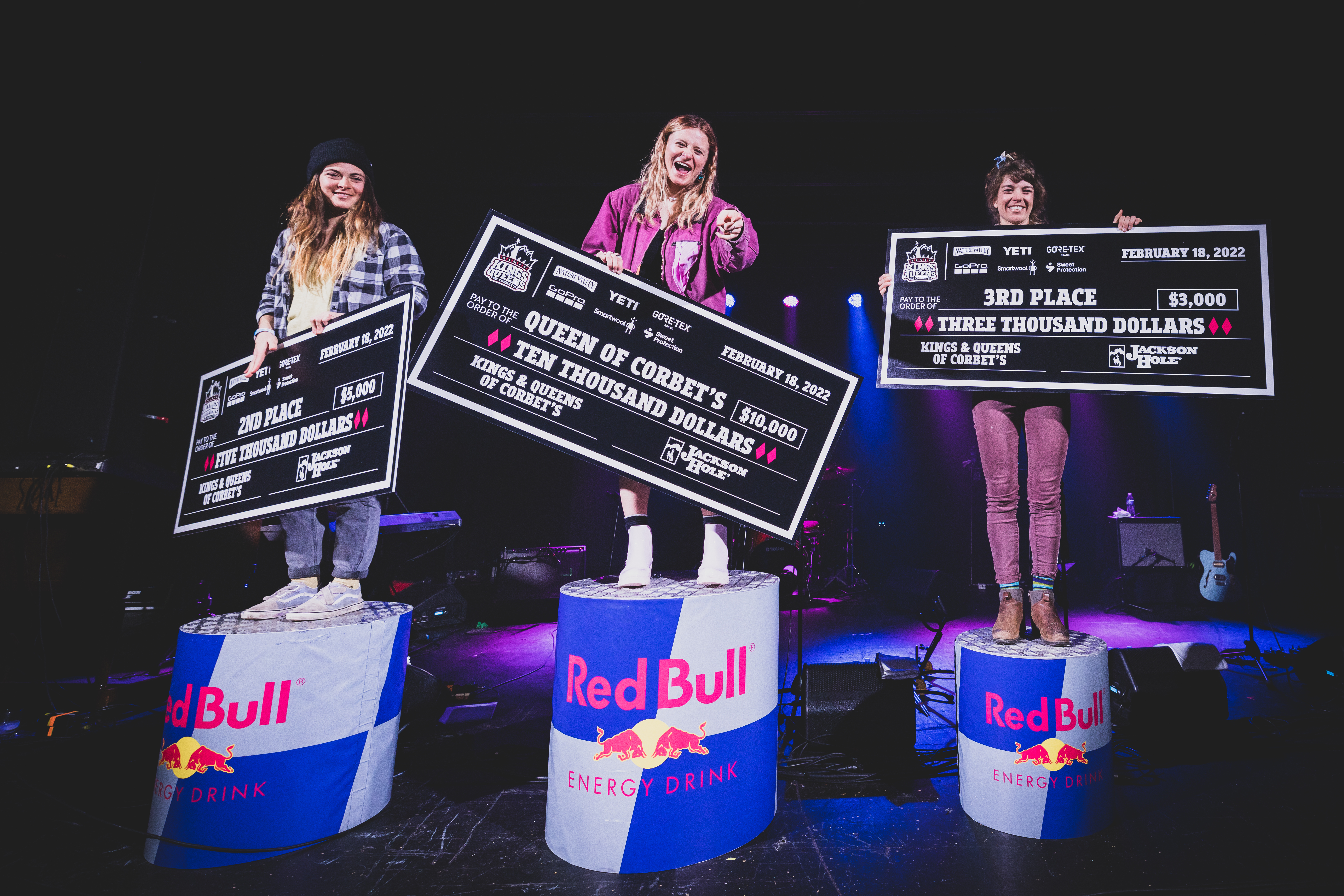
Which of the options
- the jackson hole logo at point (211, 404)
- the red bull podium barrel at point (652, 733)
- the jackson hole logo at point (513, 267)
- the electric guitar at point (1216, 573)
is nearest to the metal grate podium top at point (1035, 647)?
the red bull podium barrel at point (652, 733)

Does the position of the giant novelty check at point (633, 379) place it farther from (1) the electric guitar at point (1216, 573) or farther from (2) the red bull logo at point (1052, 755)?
(1) the electric guitar at point (1216, 573)

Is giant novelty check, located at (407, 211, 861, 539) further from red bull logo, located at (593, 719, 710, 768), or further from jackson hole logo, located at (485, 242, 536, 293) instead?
red bull logo, located at (593, 719, 710, 768)

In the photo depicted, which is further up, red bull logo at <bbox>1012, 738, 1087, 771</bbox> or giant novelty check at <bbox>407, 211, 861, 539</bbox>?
giant novelty check at <bbox>407, 211, 861, 539</bbox>

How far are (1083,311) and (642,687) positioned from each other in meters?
2.28

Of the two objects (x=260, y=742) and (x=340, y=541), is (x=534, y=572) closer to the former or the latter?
(x=340, y=541)

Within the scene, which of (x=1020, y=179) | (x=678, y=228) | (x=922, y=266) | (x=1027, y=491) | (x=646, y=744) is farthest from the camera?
(x=1020, y=179)

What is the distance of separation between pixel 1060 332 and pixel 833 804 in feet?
6.72

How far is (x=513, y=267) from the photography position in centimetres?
A: 192

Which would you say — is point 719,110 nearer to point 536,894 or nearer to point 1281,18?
point 1281,18

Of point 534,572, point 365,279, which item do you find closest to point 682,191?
point 365,279

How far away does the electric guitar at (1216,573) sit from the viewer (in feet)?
17.9

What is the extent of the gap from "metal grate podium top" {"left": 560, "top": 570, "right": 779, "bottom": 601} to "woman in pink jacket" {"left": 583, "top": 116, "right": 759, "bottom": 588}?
0.15 m

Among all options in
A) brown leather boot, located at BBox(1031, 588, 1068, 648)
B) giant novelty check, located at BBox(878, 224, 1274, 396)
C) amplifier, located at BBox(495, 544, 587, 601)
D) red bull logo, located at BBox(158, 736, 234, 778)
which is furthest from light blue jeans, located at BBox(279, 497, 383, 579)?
amplifier, located at BBox(495, 544, 587, 601)

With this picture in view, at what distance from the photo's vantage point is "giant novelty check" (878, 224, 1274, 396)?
7.08 ft
